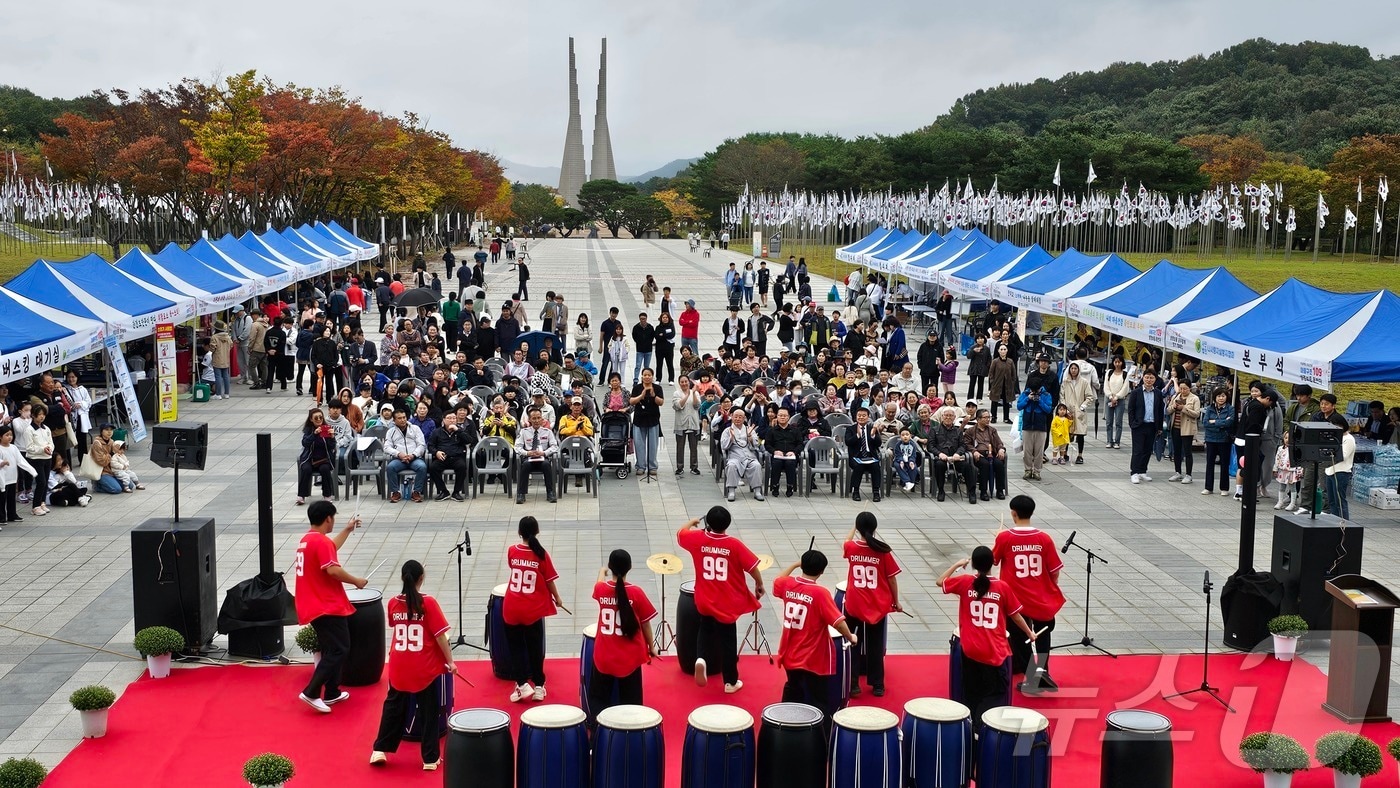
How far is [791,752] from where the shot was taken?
7.38 meters

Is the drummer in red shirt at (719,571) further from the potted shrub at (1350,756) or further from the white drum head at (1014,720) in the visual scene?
the potted shrub at (1350,756)

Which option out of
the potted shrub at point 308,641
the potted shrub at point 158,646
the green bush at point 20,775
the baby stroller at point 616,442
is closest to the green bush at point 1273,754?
the potted shrub at point 308,641

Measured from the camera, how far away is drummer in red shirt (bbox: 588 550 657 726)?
8.31 m

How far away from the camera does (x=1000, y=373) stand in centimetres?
2103

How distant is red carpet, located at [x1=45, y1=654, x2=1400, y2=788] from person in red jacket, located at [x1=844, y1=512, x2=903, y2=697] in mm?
314

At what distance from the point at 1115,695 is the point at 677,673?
133 inches

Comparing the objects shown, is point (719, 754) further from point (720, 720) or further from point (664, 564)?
point (664, 564)

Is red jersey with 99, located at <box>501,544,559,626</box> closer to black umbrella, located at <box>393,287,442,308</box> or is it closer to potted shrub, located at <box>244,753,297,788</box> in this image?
potted shrub, located at <box>244,753,297,788</box>

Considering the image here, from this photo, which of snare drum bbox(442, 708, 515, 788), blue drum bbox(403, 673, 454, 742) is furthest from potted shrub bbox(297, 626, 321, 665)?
snare drum bbox(442, 708, 515, 788)

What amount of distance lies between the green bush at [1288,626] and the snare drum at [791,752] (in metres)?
→ 4.96

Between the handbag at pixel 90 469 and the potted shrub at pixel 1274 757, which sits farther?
the handbag at pixel 90 469

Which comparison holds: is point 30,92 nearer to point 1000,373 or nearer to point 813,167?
point 813,167

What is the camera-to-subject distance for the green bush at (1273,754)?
772cm

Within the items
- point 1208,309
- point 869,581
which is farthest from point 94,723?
point 1208,309
